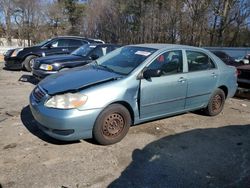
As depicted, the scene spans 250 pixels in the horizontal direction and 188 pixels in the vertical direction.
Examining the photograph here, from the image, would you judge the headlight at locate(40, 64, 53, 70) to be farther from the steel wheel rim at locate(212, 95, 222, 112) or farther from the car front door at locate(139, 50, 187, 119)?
the steel wheel rim at locate(212, 95, 222, 112)

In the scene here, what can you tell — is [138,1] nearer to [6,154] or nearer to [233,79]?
[233,79]

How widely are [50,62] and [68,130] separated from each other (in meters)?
4.60

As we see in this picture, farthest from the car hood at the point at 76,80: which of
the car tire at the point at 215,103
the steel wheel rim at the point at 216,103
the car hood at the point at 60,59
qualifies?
the car hood at the point at 60,59

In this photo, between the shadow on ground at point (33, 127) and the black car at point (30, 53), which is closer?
the shadow on ground at point (33, 127)

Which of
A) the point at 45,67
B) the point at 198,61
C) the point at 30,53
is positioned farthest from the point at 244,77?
the point at 30,53

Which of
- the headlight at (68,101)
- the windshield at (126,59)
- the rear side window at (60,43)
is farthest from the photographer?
the rear side window at (60,43)

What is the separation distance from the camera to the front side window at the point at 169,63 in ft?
16.4

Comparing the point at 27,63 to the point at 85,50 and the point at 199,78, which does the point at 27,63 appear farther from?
the point at 199,78

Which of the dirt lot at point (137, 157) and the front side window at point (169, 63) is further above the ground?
the front side window at point (169, 63)

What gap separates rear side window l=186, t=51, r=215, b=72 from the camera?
219 inches

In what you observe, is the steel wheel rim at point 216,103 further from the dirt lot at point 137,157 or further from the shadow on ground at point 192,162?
the shadow on ground at point 192,162

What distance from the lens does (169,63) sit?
5.21 m

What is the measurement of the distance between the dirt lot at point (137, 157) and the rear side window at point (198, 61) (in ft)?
3.64

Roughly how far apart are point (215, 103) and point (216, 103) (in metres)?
0.04
